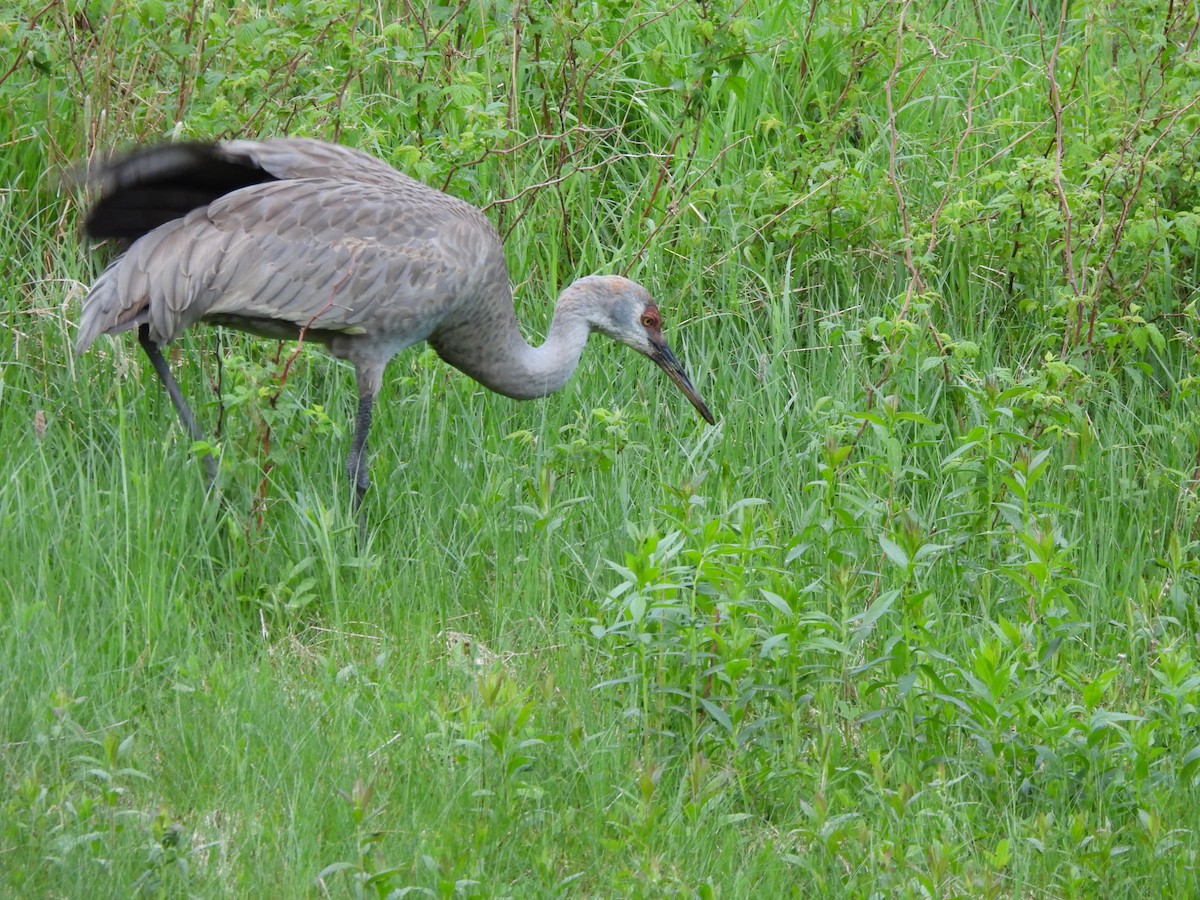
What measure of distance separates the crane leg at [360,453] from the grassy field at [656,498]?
3.9 inches

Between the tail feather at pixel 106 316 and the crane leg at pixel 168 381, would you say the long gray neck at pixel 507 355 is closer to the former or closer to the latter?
the crane leg at pixel 168 381

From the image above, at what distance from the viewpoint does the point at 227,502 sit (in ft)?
16.2

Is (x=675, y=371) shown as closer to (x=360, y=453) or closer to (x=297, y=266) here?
(x=360, y=453)

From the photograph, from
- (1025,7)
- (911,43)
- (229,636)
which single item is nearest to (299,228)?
(229,636)

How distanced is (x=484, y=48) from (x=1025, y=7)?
2.85 meters

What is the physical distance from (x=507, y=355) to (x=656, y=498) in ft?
2.72

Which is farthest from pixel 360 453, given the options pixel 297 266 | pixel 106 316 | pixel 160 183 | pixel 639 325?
pixel 639 325

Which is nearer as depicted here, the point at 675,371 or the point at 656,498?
the point at 656,498

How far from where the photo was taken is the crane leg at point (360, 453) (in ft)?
17.7

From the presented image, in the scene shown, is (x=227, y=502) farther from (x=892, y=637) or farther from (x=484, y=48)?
(x=484, y=48)

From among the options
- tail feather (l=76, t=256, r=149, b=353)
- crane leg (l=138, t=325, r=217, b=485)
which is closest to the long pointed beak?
crane leg (l=138, t=325, r=217, b=485)

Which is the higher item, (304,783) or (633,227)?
(633,227)

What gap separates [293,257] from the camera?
5387 mm

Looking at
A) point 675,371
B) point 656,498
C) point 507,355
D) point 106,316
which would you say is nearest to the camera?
point 106,316
